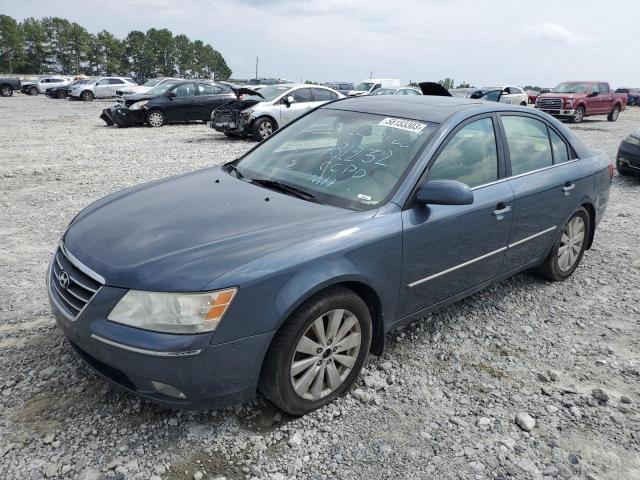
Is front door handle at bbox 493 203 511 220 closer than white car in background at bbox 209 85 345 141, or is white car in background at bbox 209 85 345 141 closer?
front door handle at bbox 493 203 511 220

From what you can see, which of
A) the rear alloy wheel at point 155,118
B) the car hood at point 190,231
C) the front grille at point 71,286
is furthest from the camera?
the rear alloy wheel at point 155,118

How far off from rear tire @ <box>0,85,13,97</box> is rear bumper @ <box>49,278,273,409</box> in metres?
39.3

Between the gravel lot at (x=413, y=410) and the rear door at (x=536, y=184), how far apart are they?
21.5 inches

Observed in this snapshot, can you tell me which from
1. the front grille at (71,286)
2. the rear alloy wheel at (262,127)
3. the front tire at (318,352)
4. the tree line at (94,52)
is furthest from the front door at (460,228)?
the tree line at (94,52)

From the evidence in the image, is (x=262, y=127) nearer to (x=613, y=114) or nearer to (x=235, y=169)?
(x=235, y=169)

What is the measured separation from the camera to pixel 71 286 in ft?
8.52

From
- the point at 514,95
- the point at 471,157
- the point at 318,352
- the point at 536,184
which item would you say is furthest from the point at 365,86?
the point at 318,352

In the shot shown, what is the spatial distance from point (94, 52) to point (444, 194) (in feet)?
314

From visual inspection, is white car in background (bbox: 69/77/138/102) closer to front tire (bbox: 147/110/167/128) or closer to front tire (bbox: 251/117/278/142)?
front tire (bbox: 147/110/167/128)

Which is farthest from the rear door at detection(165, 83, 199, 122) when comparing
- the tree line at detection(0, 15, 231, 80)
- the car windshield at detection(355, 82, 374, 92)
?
the tree line at detection(0, 15, 231, 80)

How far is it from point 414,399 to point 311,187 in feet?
4.66

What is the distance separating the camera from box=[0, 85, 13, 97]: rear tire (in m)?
34.5

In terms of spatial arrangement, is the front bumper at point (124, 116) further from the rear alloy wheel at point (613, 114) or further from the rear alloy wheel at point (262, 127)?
the rear alloy wheel at point (613, 114)

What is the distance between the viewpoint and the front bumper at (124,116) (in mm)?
16234
